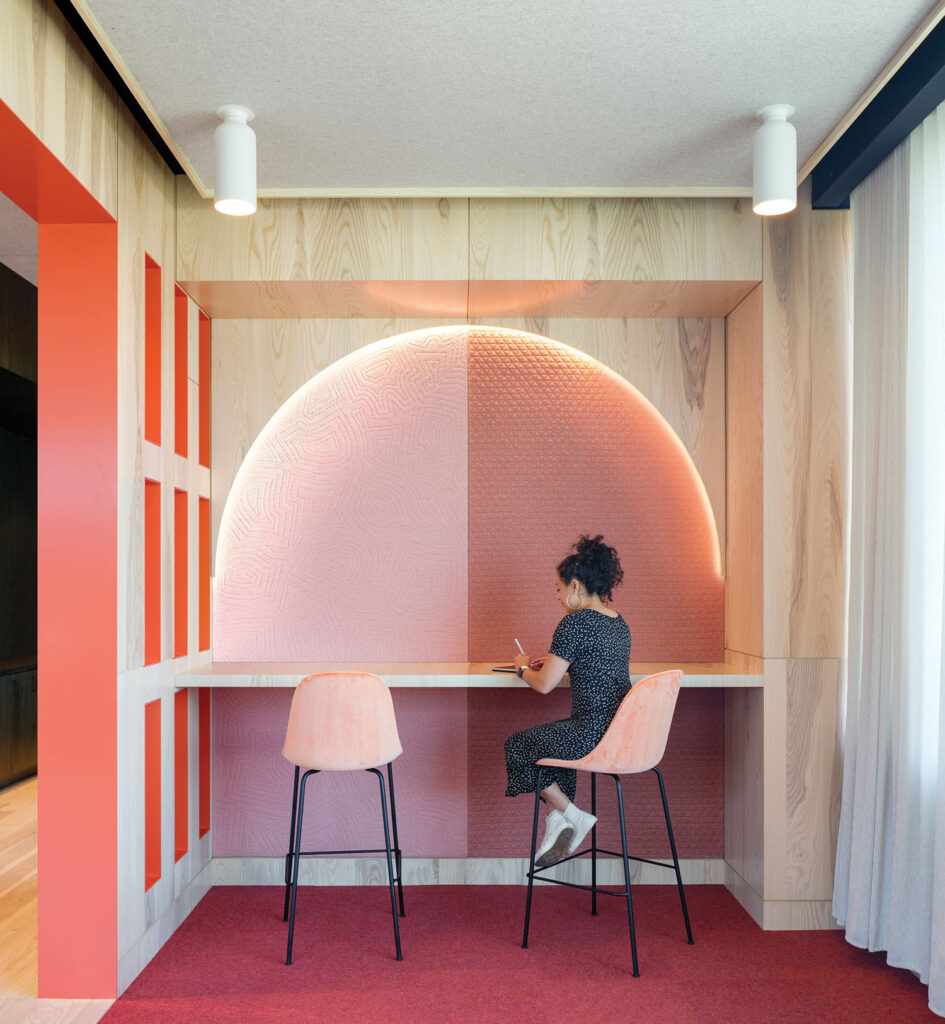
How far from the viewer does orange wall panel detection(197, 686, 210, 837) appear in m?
3.81

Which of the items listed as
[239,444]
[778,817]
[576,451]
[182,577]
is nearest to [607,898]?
[778,817]

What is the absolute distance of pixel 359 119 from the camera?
114 inches

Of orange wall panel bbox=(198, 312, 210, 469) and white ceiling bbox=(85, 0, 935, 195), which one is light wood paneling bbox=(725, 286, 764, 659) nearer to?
white ceiling bbox=(85, 0, 935, 195)

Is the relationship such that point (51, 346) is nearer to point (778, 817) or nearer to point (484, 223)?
point (484, 223)

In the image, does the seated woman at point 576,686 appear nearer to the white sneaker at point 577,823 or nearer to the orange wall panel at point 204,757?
the white sneaker at point 577,823

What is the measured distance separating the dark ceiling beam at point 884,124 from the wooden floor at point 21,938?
11.9 feet

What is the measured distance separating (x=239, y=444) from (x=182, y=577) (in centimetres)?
70

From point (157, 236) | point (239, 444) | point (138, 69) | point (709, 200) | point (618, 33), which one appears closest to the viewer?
point (618, 33)

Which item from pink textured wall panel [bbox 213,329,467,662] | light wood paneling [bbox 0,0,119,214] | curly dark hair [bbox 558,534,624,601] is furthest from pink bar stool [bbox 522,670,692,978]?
light wood paneling [bbox 0,0,119,214]

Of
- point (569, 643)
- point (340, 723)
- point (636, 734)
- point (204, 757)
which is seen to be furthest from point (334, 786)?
point (636, 734)

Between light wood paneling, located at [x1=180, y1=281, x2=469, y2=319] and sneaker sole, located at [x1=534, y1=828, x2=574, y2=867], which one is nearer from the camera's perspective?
sneaker sole, located at [x1=534, y1=828, x2=574, y2=867]

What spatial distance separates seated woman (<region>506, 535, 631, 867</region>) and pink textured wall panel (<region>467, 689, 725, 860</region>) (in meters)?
0.49

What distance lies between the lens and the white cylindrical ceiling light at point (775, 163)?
109 inches

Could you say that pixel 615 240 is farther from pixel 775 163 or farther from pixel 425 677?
pixel 425 677
